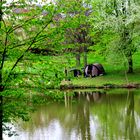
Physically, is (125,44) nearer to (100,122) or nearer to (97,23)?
(97,23)

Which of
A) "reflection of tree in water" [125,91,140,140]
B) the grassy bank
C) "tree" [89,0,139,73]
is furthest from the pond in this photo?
"tree" [89,0,139,73]

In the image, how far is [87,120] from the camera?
2303cm

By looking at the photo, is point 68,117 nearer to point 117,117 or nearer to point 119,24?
point 117,117

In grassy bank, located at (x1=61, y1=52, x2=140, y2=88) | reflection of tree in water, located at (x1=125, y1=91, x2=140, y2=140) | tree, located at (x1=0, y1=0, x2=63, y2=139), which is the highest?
tree, located at (x1=0, y1=0, x2=63, y2=139)

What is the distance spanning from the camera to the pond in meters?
19.2

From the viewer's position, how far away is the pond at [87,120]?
19172 mm

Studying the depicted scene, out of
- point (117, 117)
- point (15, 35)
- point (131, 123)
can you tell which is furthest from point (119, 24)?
Result: point (15, 35)

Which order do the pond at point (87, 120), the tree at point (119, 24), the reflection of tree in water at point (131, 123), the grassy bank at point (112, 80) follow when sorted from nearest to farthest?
the reflection of tree in water at point (131, 123) → the pond at point (87, 120) → the grassy bank at point (112, 80) → the tree at point (119, 24)

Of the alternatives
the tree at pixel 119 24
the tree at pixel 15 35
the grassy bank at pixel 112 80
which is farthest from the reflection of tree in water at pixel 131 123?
the tree at pixel 119 24

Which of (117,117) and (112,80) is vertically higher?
(112,80)

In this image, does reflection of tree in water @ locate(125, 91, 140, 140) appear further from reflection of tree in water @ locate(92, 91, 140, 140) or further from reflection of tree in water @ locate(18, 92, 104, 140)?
reflection of tree in water @ locate(18, 92, 104, 140)

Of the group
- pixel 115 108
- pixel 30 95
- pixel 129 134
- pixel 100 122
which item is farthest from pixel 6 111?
pixel 115 108

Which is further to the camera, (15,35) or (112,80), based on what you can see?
(112,80)

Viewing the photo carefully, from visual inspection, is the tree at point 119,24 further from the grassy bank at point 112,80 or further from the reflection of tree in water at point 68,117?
the reflection of tree in water at point 68,117
